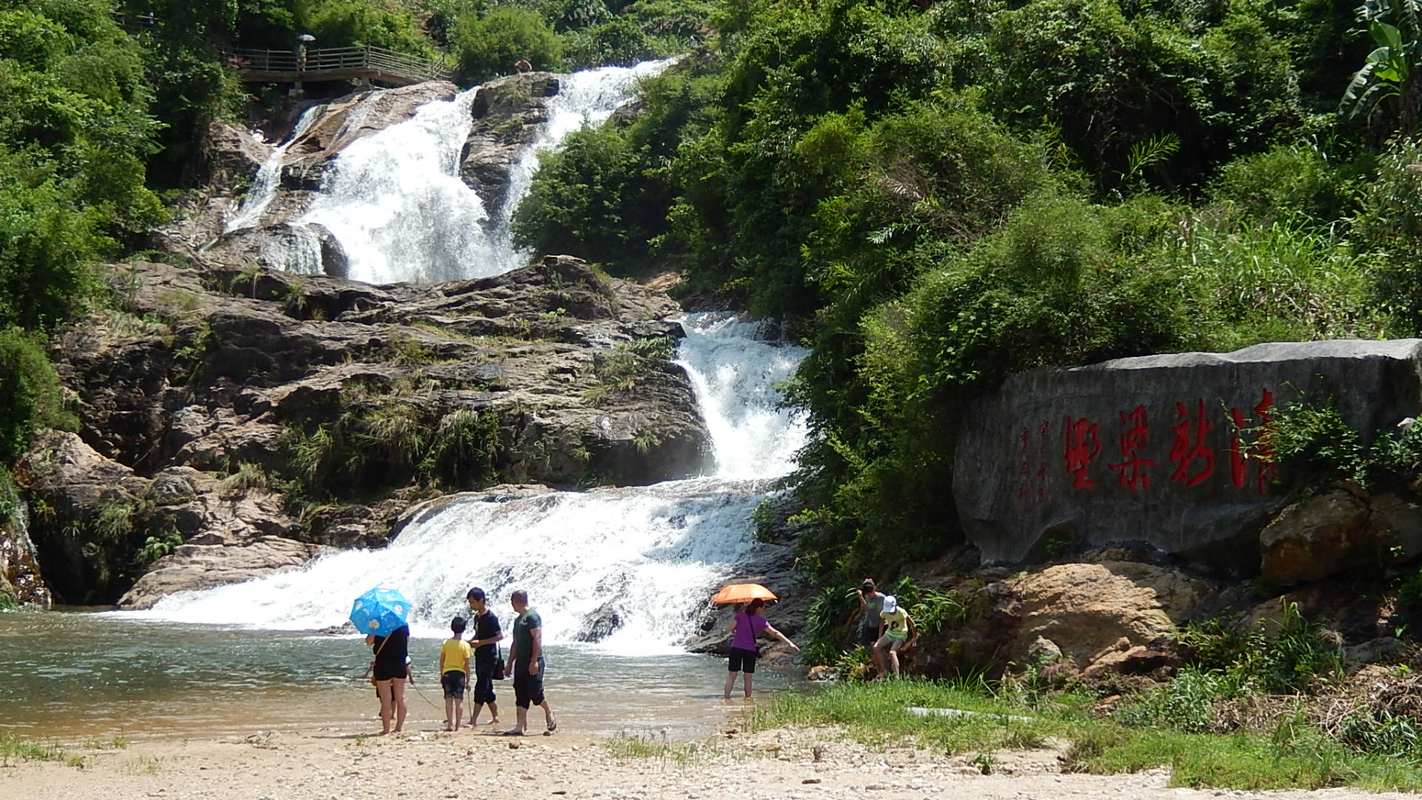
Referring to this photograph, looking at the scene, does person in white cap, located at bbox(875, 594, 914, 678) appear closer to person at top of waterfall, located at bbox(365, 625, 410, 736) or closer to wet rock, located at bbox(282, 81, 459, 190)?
person at top of waterfall, located at bbox(365, 625, 410, 736)

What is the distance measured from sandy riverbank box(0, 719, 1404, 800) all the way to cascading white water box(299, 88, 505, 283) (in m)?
30.4

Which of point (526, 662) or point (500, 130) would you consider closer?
point (526, 662)

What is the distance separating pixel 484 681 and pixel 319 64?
147ft

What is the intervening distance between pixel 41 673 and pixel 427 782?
874 cm

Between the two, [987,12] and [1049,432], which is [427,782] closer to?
[1049,432]

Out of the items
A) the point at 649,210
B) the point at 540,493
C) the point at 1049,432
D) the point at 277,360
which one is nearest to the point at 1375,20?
the point at 1049,432

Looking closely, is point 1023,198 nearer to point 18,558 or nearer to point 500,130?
point 18,558

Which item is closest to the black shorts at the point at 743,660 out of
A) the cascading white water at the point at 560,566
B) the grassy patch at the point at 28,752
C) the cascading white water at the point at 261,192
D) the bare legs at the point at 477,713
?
the bare legs at the point at 477,713

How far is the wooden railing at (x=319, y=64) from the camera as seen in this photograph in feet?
171

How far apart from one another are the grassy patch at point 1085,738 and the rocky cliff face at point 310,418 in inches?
604

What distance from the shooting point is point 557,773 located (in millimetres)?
9641

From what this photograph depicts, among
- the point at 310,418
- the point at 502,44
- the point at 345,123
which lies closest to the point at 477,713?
the point at 310,418

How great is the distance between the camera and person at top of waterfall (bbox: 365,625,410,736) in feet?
38.7

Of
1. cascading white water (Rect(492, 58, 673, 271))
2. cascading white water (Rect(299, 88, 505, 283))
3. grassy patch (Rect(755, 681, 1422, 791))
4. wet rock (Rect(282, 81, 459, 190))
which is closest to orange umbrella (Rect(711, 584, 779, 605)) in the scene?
grassy patch (Rect(755, 681, 1422, 791))
